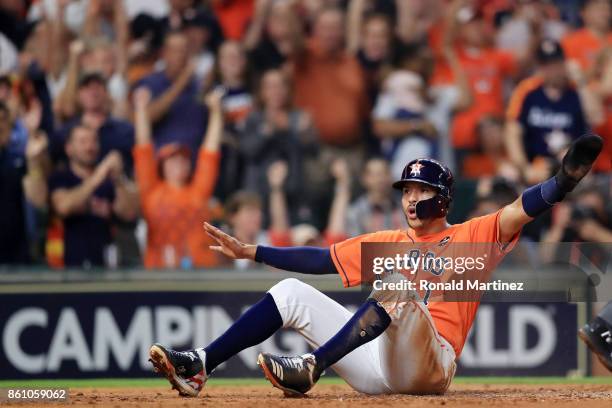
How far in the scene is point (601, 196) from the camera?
10203 millimetres

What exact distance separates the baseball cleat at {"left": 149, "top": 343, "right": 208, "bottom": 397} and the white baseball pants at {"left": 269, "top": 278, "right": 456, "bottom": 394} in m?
0.53

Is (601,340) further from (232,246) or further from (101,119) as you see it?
(101,119)

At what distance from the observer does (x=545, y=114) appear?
34.9 feet

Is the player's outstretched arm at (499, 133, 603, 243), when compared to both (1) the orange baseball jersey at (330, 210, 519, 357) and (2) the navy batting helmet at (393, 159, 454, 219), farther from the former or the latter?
(2) the navy batting helmet at (393, 159, 454, 219)

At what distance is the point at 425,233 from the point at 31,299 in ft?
14.8

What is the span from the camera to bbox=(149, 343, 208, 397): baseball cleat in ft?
19.6

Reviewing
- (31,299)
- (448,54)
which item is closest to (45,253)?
(31,299)

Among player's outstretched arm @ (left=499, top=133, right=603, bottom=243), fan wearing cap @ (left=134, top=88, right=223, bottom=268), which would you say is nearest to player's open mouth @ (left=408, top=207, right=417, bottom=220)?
player's outstretched arm @ (left=499, top=133, right=603, bottom=243)

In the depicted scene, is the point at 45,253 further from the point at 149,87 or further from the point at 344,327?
the point at 344,327

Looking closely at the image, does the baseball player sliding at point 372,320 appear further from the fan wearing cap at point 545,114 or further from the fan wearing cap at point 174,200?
the fan wearing cap at point 545,114

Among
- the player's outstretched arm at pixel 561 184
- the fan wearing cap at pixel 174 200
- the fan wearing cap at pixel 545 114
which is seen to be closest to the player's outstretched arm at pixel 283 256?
the player's outstretched arm at pixel 561 184

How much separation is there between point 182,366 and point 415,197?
1.56m

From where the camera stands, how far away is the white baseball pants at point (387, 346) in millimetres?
5809
